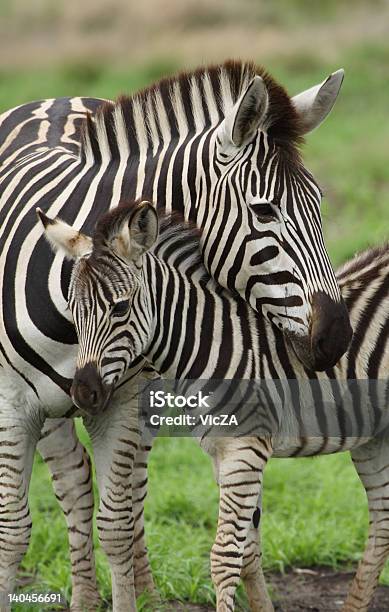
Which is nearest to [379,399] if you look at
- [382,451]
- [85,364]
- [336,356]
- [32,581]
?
[382,451]

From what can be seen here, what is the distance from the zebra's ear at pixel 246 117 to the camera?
491 centimetres

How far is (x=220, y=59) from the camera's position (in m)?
20.5

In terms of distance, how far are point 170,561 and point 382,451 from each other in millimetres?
1818

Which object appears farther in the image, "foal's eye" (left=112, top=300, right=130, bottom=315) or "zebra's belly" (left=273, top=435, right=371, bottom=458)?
"zebra's belly" (left=273, top=435, right=371, bottom=458)

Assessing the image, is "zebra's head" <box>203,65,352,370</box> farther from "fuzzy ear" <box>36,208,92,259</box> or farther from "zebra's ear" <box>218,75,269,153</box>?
"fuzzy ear" <box>36,208,92,259</box>

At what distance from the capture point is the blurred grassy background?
24.3ft

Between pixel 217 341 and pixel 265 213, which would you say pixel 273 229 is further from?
pixel 217 341

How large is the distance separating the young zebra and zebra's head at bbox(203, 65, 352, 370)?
A: 0.19 meters

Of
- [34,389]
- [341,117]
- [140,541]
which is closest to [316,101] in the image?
[34,389]

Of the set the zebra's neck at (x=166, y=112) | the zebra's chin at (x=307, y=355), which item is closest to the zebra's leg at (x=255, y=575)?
the zebra's chin at (x=307, y=355)

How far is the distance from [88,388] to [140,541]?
7.26ft

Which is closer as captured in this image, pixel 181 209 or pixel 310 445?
pixel 181 209

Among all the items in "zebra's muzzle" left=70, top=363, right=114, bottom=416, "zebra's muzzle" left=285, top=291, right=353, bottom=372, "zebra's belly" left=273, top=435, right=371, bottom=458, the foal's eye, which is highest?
the foal's eye

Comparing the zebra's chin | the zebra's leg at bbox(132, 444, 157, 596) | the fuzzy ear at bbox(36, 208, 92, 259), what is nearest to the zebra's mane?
the fuzzy ear at bbox(36, 208, 92, 259)
